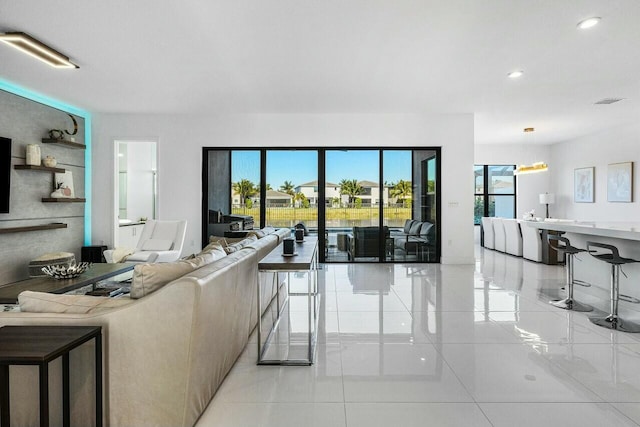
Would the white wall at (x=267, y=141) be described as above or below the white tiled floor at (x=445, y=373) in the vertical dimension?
above

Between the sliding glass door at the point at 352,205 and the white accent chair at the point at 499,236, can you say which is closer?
the sliding glass door at the point at 352,205

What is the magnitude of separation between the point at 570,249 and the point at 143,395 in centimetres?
442

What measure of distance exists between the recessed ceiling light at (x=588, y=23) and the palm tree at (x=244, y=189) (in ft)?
18.2

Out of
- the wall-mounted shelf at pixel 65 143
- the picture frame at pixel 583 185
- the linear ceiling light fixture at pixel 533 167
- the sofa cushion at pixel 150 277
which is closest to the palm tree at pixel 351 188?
the linear ceiling light fixture at pixel 533 167

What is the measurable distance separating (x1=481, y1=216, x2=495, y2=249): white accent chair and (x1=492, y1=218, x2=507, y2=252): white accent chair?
19cm

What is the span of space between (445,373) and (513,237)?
680 cm

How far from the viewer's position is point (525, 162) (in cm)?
1036

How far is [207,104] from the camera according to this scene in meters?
6.50

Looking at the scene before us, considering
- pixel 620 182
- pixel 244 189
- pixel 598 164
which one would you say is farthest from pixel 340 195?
pixel 598 164

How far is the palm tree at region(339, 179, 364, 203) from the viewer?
734 centimetres

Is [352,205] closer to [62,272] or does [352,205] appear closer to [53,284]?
[62,272]

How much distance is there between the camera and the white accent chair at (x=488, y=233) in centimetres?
952

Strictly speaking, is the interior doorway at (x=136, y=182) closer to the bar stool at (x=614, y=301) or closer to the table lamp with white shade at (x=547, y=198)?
the bar stool at (x=614, y=301)

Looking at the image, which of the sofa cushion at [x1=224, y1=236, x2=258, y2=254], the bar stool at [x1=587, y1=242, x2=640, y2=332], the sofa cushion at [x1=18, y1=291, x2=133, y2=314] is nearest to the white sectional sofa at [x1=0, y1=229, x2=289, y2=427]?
the sofa cushion at [x1=18, y1=291, x2=133, y2=314]
